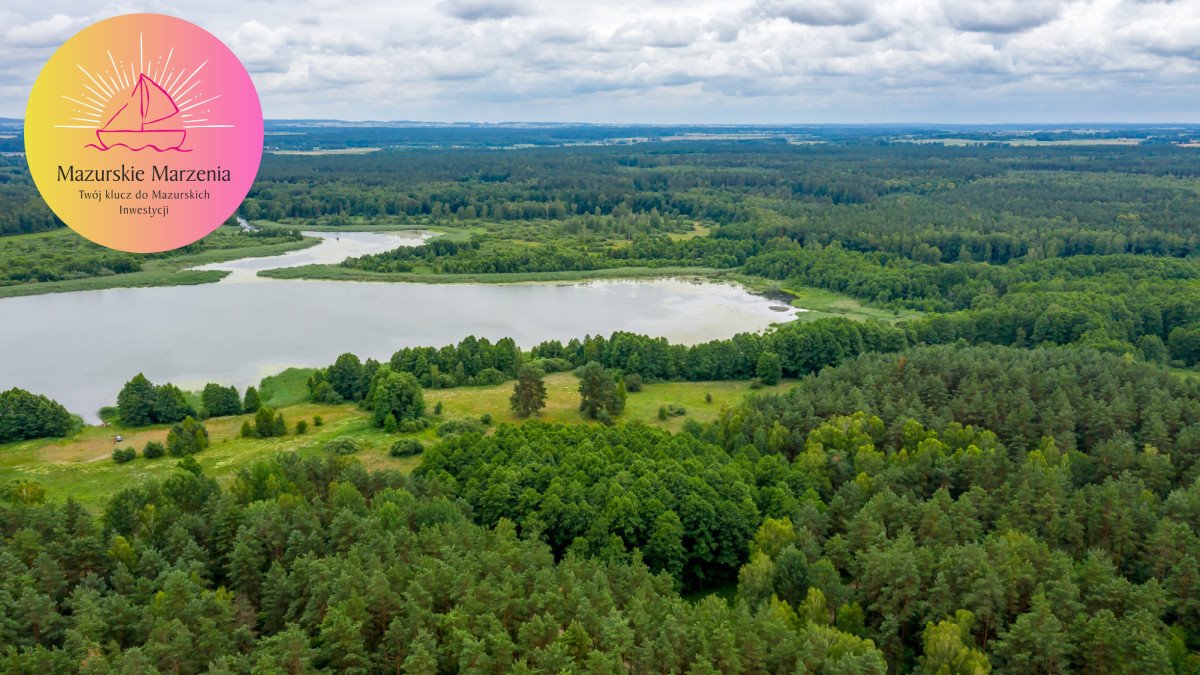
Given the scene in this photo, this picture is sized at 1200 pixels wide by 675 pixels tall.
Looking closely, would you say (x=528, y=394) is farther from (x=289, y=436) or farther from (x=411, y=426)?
(x=289, y=436)

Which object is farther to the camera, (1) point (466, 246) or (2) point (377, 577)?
(1) point (466, 246)

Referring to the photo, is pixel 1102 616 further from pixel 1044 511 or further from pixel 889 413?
pixel 889 413

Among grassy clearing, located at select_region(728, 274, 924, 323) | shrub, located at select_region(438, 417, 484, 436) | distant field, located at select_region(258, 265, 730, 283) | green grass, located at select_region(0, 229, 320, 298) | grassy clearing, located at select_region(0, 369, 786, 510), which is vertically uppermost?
green grass, located at select_region(0, 229, 320, 298)

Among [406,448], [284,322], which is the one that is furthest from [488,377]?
[284,322]

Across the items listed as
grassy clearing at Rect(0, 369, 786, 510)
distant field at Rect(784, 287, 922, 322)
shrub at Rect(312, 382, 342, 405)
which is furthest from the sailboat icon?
distant field at Rect(784, 287, 922, 322)

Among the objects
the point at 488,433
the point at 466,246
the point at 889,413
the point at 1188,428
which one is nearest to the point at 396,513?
the point at 488,433

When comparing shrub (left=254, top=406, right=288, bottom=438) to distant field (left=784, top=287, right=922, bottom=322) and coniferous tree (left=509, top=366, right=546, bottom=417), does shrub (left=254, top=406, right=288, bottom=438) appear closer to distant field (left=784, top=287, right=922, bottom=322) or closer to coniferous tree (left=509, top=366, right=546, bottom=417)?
coniferous tree (left=509, top=366, right=546, bottom=417)
